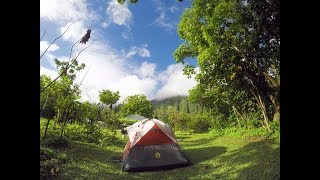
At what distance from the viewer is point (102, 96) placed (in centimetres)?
2775

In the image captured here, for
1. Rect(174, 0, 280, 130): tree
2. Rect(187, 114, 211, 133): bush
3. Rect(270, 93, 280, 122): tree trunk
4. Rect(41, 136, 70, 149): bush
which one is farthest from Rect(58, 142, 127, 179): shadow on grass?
Rect(187, 114, 211, 133): bush

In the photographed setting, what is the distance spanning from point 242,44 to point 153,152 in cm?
863

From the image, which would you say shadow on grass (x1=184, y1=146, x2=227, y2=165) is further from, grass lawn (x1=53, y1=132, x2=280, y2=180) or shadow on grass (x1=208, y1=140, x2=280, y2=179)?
shadow on grass (x1=208, y1=140, x2=280, y2=179)

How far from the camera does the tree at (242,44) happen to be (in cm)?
1605

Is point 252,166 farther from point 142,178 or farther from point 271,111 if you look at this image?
point 271,111

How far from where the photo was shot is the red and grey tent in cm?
1112

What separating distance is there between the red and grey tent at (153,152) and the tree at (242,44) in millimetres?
6549

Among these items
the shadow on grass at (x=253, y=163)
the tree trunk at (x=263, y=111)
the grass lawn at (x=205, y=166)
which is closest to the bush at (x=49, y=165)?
the grass lawn at (x=205, y=166)

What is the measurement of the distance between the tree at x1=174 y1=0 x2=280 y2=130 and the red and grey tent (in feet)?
21.5

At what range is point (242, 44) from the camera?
55.0 ft

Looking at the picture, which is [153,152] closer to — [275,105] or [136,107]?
[275,105]

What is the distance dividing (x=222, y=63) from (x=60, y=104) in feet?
30.6

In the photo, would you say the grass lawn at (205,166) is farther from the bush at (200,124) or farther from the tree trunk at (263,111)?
the bush at (200,124)
